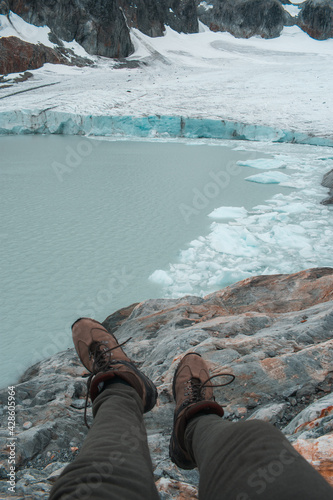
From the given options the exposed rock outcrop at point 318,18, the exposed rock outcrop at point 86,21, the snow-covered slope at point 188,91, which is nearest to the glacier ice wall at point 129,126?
the snow-covered slope at point 188,91

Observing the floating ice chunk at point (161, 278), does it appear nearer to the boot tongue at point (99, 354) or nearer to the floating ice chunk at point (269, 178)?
the boot tongue at point (99, 354)

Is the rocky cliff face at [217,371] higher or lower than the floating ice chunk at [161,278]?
higher

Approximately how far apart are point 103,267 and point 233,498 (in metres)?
3.17

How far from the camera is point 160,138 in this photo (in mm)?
14031

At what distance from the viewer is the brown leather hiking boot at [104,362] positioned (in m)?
1.41

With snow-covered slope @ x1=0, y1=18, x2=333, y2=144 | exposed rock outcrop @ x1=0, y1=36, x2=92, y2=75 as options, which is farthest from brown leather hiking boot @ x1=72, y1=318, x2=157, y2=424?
exposed rock outcrop @ x1=0, y1=36, x2=92, y2=75

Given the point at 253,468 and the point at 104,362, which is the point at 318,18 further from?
the point at 253,468

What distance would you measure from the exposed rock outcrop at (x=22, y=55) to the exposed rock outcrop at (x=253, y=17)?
72.9 feet

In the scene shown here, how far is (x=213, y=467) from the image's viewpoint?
0.88 metres

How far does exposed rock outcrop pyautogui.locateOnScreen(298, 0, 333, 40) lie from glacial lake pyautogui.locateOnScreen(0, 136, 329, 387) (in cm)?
3286

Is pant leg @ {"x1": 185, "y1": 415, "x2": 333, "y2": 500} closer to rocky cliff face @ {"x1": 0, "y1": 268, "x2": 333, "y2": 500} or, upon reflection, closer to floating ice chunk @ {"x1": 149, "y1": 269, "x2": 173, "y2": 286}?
rocky cliff face @ {"x1": 0, "y1": 268, "x2": 333, "y2": 500}

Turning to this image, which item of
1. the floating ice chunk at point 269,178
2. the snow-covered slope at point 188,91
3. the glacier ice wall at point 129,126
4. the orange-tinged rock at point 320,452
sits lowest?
the floating ice chunk at point 269,178

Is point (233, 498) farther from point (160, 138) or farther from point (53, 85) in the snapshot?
point (53, 85)

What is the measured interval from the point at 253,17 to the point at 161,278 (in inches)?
1560
